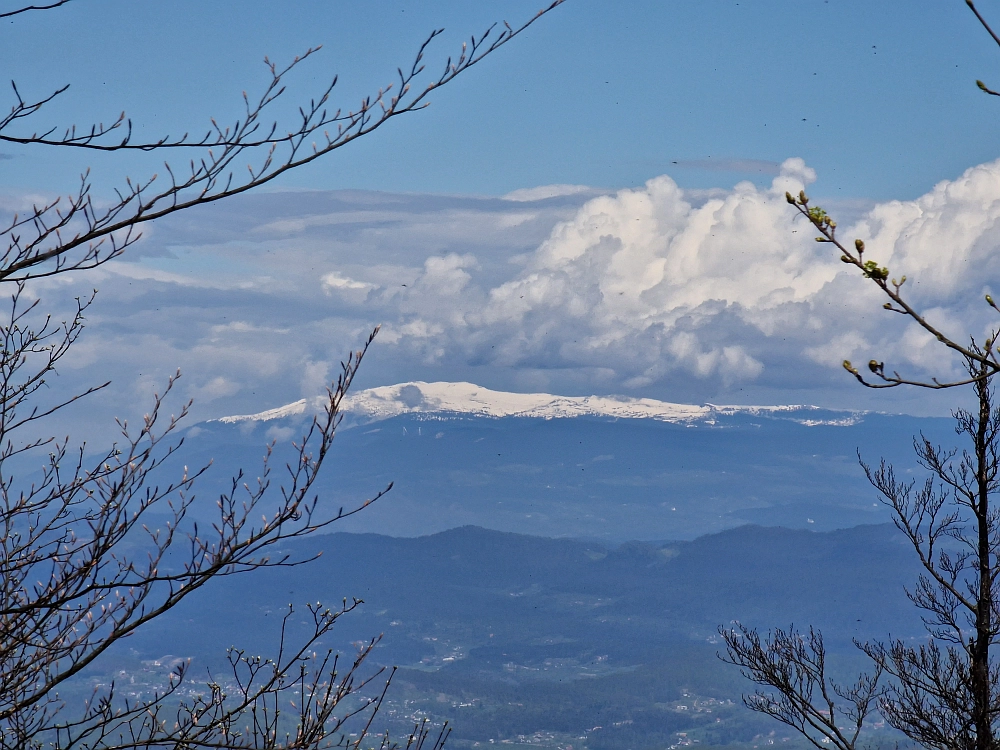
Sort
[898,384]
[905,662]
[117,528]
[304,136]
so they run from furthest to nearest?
[905,662], [117,528], [304,136], [898,384]

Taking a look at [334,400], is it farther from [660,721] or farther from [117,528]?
[660,721]

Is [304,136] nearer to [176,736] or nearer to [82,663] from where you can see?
[82,663]

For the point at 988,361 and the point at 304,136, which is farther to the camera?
the point at 304,136

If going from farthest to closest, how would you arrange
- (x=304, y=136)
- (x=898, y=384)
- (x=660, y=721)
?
(x=660, y=721)
(x=304, y=136)
(x=898, y=384)

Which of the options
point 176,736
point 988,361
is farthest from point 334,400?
point 988,361

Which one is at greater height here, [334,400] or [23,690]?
[334,400]

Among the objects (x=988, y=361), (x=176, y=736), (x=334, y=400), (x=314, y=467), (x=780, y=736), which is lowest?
(x=176, y=736)

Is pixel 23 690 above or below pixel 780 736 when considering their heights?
below

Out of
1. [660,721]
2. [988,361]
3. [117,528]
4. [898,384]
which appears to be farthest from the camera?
[660,721]

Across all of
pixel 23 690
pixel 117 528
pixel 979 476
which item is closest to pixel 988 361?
pixel 117 528
